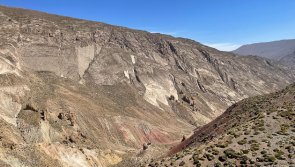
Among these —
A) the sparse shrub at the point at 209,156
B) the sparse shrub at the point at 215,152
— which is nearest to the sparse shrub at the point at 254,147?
the sparse shrub at the point at 215,152

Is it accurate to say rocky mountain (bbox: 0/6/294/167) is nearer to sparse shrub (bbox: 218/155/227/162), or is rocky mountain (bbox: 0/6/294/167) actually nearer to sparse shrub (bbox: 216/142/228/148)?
sparse shrub (bbox: 216/142/228/148)

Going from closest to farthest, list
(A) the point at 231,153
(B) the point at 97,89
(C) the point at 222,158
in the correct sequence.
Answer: (C) the point at 222,158 < (A) the point at 231,153 < (B) the point at 97,89

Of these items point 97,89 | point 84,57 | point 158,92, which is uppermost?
point 84,57

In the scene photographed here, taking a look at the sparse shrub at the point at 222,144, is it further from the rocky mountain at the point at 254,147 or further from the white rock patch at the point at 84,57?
the white rock patch at the point at 84,57

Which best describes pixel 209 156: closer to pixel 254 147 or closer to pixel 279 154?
pixel 254 147

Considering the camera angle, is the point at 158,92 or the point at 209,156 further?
the point at 158,92

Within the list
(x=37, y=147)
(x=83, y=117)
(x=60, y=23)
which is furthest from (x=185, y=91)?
(x=37, y=147)

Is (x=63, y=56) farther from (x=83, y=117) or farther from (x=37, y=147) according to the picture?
(x=37, y=147)

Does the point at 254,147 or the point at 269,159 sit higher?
the point at 254,147

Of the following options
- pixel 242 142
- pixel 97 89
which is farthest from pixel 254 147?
pixel 97 89

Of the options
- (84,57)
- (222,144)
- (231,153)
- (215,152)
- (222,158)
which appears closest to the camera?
(222,158)

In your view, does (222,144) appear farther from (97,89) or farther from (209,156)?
(97,89)
